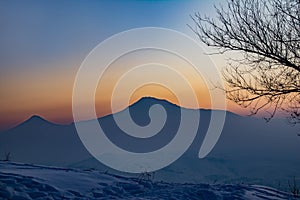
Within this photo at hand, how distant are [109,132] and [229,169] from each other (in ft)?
195

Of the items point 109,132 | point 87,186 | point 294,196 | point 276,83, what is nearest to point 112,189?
point 87,186

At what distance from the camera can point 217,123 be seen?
16422 mm

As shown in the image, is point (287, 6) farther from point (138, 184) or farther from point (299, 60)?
point (138, 184)

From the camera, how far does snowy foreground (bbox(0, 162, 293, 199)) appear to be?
20.8ft

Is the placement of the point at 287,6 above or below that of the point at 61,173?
above

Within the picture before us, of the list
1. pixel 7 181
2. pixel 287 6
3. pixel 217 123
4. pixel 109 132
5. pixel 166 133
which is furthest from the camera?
pixel 109 132

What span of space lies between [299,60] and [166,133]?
155061 millimetres

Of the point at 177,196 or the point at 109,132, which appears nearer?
the point at 177,196

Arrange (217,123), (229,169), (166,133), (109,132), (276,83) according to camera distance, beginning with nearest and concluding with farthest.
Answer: (276,83), (217,123), (229,169), (166,133), (109,132)

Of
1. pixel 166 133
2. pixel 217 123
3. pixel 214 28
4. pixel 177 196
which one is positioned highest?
pixel 166 133

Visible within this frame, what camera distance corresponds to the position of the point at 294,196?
810 centimetres

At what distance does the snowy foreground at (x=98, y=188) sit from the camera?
20.8 ft

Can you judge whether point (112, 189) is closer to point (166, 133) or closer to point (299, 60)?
point (299, 60)

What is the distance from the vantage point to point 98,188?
7.25 metres
